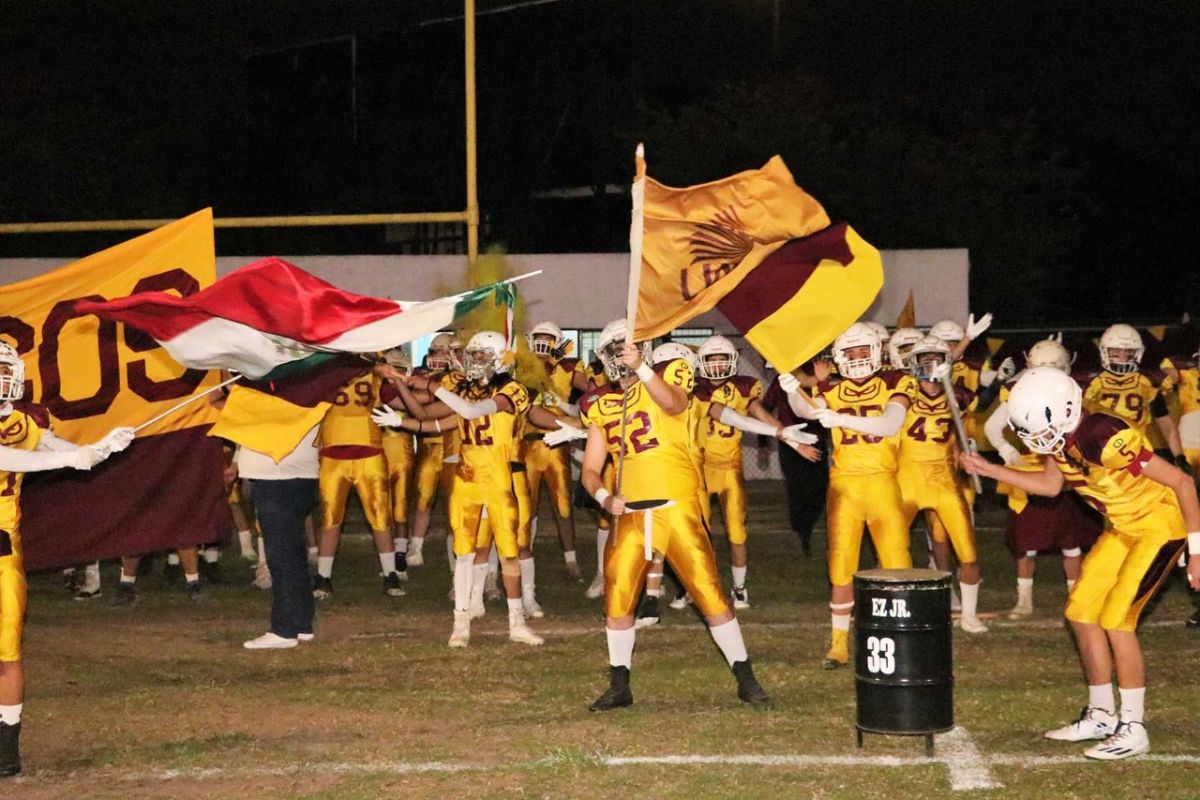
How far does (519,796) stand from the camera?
7.31 m

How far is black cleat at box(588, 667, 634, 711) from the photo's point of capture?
8977mm

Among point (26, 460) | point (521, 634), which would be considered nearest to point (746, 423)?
point (521, 634)

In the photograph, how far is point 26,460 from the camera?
25.8 ft

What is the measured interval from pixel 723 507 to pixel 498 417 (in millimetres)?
2537

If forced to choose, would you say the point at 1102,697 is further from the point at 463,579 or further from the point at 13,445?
the point at 13,445

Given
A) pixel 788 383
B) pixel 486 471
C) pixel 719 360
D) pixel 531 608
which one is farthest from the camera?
pixel 719 360

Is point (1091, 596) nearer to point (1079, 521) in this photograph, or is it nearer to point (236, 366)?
point (1079, 521)

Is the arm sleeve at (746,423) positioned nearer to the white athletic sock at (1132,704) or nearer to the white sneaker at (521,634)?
the white sneaker at (521,634)

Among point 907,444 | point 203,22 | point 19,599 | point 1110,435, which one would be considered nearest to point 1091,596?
point 1110,435

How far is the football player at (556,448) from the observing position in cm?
1358

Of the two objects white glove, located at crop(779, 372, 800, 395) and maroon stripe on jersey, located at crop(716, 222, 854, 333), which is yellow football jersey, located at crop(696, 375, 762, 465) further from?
maroon stripe on jersey, located at crop(716, 222, 854, 333)

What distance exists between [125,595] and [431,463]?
3.08 m

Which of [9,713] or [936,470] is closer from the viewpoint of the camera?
[9,713]

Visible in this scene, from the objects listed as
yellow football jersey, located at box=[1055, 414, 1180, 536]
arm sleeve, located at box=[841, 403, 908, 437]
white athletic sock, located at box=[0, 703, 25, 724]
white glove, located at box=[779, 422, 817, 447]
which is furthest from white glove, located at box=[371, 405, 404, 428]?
yellow football jersey, located at box=[1055, 414, 1180, 536]
